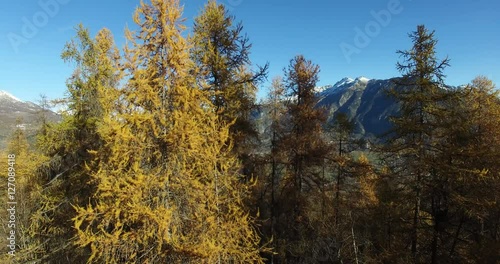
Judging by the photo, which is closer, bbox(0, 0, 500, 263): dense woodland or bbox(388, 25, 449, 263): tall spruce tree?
bbox(0, 0, 500, 263): dense woodland

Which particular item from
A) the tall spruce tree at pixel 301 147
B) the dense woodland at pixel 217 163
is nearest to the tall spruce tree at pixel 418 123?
the dense woodland at pixel 217 163

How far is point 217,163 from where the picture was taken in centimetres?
917

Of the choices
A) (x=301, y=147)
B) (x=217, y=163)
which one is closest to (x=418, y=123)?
(x=301, y=147)

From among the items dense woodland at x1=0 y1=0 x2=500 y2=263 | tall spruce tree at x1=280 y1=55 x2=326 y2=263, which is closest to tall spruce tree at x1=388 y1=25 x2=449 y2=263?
dense woodland at x1=0 y1=0 x2=500 y2=263

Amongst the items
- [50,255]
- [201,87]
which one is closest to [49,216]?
[50,255]

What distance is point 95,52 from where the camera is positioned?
13250 millimetres

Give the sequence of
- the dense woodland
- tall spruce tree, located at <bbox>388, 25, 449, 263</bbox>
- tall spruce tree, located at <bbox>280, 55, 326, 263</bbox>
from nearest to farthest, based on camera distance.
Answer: the dense woodland → tall spruce tree, located at <bbox>388, 25, 449, 263</bbox> → tall spruce tree, located at <bbox>280, 55, 326, 263</bbox>

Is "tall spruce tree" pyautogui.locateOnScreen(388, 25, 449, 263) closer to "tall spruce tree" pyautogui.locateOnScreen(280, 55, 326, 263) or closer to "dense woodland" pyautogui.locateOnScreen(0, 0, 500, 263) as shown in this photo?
"dense woodland" pyautogui.locateOnScreen(0, 0, 500, 263)

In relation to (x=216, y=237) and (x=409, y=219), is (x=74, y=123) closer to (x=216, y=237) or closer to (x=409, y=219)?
(x=216, y=237)

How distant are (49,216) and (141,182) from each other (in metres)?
9.00

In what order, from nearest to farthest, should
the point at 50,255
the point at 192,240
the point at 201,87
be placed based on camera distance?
the point at 192,240, the point at 201,87, the point at 50,255

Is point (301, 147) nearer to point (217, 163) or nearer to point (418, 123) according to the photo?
point (418, 123)

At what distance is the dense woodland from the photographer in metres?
7.04

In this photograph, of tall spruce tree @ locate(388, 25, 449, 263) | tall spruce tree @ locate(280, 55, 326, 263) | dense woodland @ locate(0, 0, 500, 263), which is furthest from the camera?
tall spruce tree @ locate(280, 55, 326, 263)
